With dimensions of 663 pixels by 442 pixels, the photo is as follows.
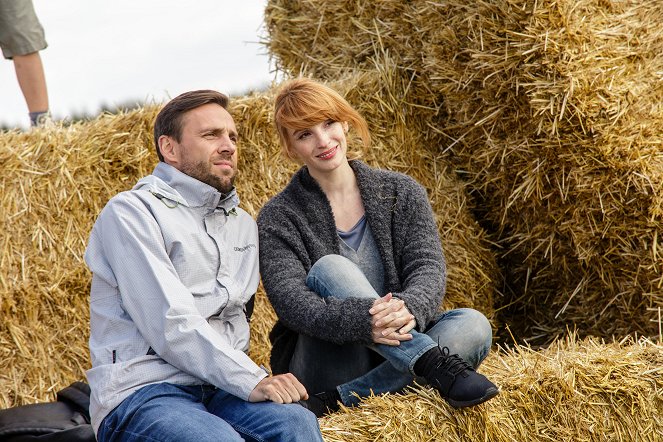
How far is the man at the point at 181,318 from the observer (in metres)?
2.01

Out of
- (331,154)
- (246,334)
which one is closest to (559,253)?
(331,154)

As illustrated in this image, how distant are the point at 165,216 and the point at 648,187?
Answer: 1.75 m

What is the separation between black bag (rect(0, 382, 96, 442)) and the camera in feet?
7.88

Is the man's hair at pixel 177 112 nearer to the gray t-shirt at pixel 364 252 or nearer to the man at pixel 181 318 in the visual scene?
the man at pixel 181 318

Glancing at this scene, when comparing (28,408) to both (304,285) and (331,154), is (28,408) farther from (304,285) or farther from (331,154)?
(331,154)

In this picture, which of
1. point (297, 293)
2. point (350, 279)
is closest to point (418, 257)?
point (350, 279)

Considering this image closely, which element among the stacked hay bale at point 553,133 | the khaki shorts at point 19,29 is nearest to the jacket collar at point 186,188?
the stacked hay bale at point 553,133

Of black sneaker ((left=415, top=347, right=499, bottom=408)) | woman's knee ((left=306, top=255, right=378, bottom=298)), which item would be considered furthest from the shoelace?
woman's knee ((left=306, top=255, right=378, bottom=298))

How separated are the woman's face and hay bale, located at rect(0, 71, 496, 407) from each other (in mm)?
726

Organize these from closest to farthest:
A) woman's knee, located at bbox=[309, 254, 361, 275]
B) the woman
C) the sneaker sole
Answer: the sneaker sole < the woman < woman's knee, located at bbox=[309, 254, 361, 275]

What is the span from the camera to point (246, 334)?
2365 millimetres

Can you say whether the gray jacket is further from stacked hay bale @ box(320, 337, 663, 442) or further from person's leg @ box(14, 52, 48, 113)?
person's leg @ box(14, 52, 48, 113)

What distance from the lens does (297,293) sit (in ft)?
8.06

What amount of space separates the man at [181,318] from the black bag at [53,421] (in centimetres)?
33
